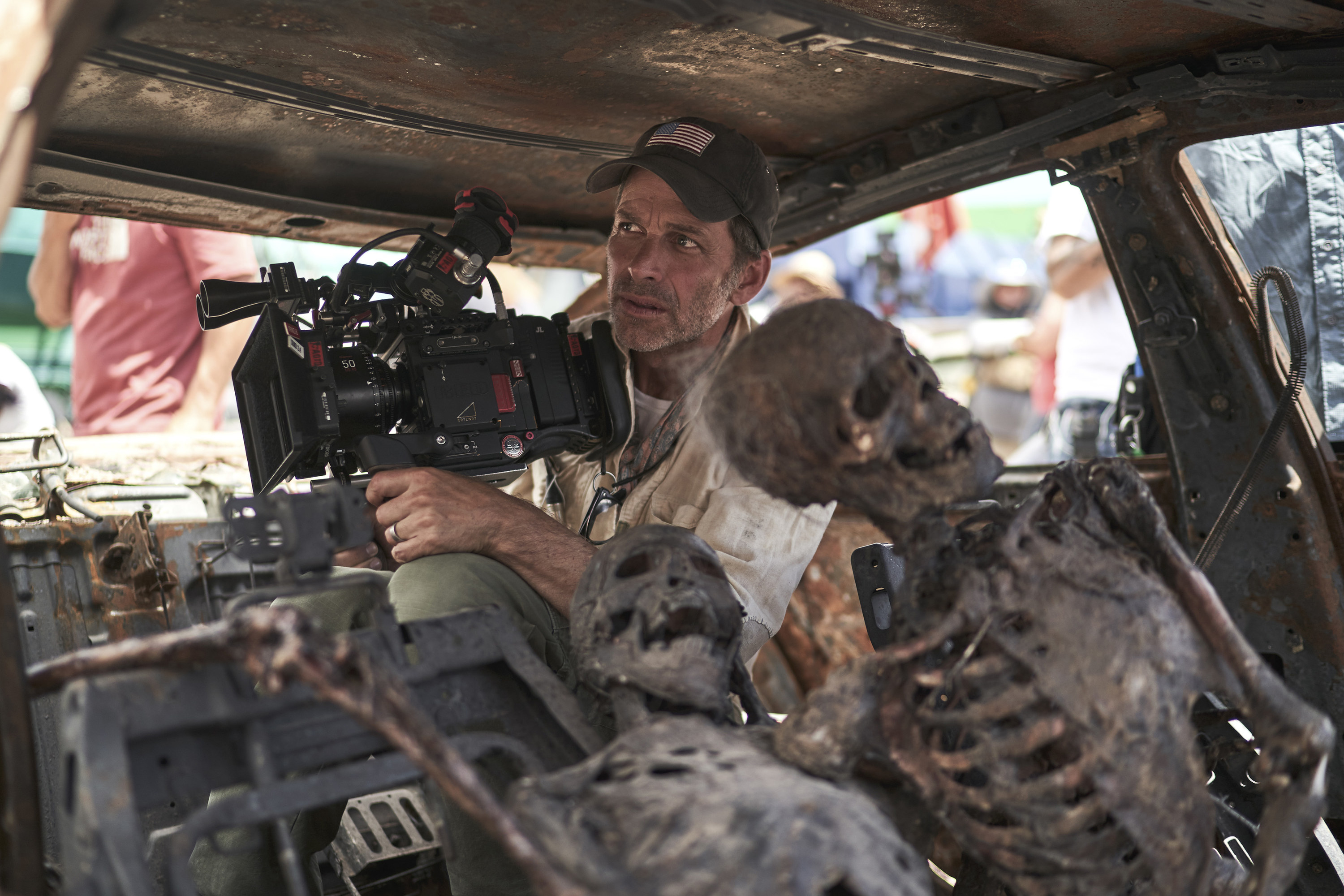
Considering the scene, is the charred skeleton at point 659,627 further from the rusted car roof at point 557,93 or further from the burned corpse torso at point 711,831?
the rusted car roof at point 557,93

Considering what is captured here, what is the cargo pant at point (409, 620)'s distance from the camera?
85.0 inches

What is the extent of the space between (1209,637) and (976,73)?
1.24 metres

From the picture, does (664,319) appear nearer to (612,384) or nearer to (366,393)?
(612,384)

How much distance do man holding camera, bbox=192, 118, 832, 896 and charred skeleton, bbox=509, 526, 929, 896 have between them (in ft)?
1.05

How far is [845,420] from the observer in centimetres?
138

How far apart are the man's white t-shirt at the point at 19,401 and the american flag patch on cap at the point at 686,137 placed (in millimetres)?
2144

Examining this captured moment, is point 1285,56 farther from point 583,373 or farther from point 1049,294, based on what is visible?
point 1049,294

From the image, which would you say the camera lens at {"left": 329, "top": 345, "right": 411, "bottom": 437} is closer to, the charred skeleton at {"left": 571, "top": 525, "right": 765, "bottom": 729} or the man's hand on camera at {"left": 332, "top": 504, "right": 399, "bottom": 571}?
the man's hand on camera at {"left": 332, "top": 504, "right": 399, "bottom": 571}

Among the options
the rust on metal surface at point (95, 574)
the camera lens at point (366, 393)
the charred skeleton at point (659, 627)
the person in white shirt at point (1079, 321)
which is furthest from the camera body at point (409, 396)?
the person in white shirt at point (1079, 321)

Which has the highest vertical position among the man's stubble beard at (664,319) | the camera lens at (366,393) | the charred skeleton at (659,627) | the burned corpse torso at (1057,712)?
the man's stubble beard at (664,319)

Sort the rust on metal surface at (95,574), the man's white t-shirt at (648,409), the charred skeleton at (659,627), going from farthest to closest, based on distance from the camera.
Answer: the man's white t-shirt at (648,409)
the rust on metal surface at (95,574)
the charred skeleton at (659,627)

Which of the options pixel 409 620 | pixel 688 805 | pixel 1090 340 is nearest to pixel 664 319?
pixel 409 620

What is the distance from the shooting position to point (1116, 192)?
103 inches

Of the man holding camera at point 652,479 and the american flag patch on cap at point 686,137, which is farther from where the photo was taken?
the american flag patch on cap at point 686,137
